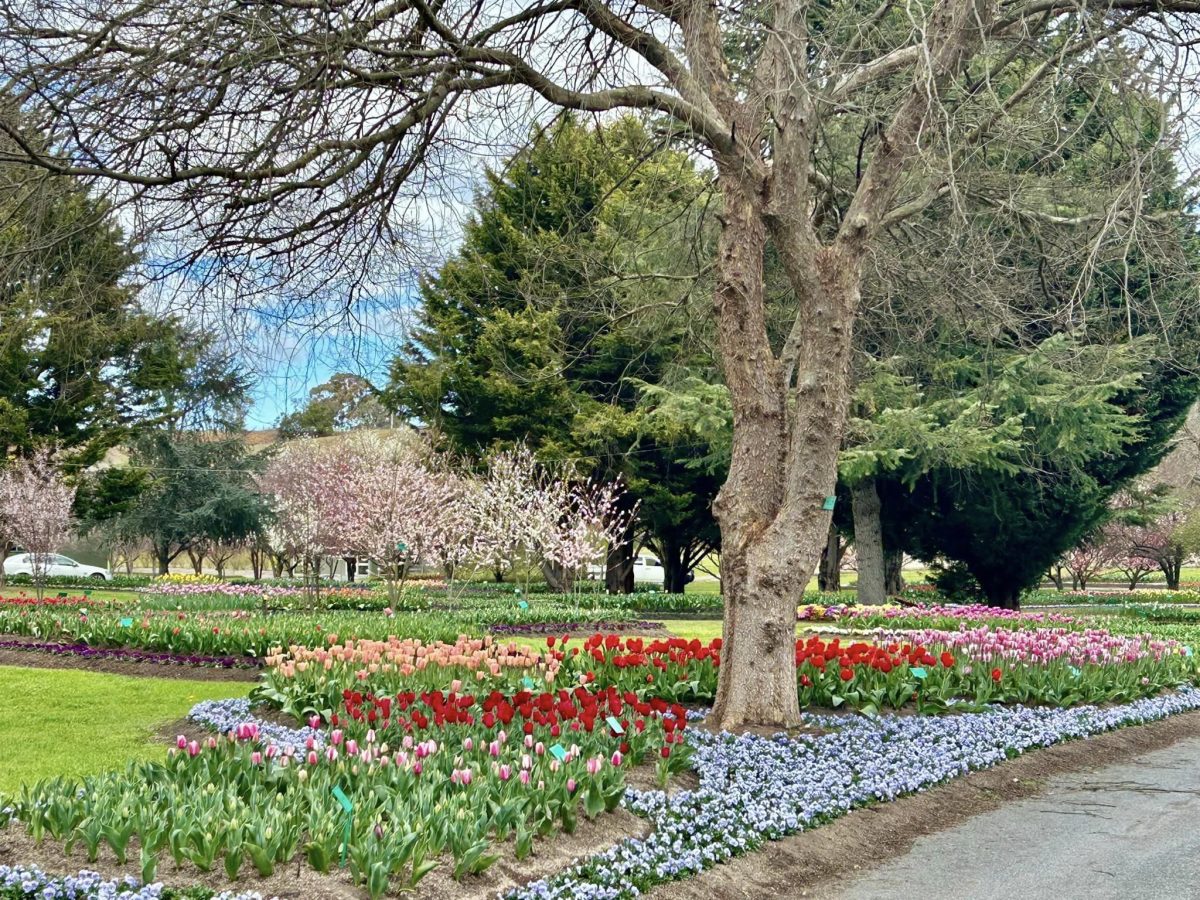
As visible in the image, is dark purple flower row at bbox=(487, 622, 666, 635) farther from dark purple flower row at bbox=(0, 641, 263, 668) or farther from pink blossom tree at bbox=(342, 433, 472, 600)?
dark purple flower row at bbox=(0, 641, 263, 668)

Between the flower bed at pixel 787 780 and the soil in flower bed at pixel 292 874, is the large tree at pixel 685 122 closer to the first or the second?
the flower bed at pixel 787 780

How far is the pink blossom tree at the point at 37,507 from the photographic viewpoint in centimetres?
1972

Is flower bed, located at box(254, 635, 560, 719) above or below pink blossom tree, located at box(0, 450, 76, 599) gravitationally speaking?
below

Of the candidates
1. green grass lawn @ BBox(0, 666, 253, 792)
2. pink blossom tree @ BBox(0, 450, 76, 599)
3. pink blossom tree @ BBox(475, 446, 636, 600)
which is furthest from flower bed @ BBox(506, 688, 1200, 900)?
pink blossom tree @ BBox(0, 450, 76, 599)

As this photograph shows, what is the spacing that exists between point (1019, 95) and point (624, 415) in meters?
17.1

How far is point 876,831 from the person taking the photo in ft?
18.8

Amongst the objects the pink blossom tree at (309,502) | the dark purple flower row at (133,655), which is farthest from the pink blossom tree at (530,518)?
the dark purple flower row at (133,655)

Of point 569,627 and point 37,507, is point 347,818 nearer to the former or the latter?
point 569,627

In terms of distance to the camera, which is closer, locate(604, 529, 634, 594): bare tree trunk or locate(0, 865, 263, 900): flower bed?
locate(0, 865, 263, 900): flower bed

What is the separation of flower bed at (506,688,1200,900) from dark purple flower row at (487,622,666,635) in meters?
9.66

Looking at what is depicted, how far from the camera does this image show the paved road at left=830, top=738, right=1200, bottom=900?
15.9 ft

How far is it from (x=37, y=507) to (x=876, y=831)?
18417mm

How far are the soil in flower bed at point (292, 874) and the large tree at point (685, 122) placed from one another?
2958mm

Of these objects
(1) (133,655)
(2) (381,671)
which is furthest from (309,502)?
(2) (381,671)
